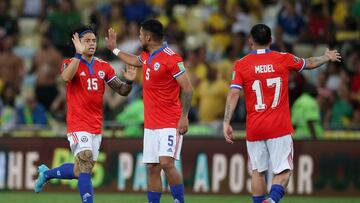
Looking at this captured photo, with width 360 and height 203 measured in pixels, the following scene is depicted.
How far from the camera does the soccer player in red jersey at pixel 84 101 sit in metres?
15.1

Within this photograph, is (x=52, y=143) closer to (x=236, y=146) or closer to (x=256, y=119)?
(x=236, y=146)

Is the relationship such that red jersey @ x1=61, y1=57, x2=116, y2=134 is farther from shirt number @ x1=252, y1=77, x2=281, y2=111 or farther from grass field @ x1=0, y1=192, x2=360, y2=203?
grass field @ x1=0, y1=192, x2=360, y2=203

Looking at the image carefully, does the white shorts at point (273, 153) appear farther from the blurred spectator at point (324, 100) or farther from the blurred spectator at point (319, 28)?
the blurred spectator at point (319, 28)

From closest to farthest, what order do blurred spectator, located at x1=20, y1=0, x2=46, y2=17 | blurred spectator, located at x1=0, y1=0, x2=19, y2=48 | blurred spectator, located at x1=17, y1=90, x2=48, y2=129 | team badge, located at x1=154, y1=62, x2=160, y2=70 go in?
team badge, located at x1=154, y1=62, x2=160, y2=70, blurred spectator, located at x1=17, y1=90, x2=48, y2=129, blurred spectator, located at x1=0, y1=0, x2=19, y2=48, blurred spectator, located at x1=20, y1=0, x2=46, y2=17

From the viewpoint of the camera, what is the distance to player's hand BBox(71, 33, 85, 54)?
15125 mm

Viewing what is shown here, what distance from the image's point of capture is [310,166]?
20766mm

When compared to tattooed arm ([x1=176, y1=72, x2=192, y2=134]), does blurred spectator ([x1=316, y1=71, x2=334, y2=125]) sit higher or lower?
higher

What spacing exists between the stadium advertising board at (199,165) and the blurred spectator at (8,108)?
4.11ft

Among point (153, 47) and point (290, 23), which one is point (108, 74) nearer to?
Answer: point (153, 47)

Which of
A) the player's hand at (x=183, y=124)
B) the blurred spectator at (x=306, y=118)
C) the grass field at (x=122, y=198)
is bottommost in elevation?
the grass field at (x=122, y=198)

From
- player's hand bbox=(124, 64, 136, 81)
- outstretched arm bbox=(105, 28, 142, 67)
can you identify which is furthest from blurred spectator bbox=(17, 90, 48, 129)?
player's hand bbox=(124, 64, 136, 81)

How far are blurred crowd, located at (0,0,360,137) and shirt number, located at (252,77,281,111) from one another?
6.29 metres

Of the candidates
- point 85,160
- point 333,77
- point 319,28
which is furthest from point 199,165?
point 85,160

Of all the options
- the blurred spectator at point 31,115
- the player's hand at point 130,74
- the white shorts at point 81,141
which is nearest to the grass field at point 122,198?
the blurred spectator at point 31,115
